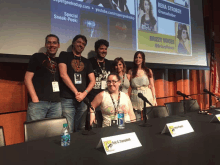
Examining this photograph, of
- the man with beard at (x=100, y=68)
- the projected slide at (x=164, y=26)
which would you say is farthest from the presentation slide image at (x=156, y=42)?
the man with beard at (x=100, y=68)

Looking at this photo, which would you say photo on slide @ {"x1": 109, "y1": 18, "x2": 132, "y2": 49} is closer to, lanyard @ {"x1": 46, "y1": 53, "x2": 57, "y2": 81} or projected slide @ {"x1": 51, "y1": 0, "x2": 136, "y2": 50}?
projected slide @ {"x1": 51, "y1": 0, "x2": 136, "y2": 50}

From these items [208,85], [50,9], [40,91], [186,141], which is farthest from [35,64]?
[208,85]

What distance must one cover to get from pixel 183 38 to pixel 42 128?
363 centimetres

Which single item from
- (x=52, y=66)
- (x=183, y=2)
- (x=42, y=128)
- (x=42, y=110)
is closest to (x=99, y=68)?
(x=52, y=66)

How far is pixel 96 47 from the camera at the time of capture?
2662 mm

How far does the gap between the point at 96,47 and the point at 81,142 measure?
170 centimetres

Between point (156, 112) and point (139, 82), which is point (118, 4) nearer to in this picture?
point (139, 82)

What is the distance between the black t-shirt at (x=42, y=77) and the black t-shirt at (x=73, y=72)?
16 cm

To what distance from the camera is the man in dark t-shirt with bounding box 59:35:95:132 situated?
2289 millimetres

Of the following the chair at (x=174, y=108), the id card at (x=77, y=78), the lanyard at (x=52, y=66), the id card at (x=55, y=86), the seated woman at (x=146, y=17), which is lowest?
the chair at (x=174, y=108)

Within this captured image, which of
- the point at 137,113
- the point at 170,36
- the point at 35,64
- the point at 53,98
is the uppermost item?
the point at 170,36

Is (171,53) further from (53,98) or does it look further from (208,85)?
(53,98)

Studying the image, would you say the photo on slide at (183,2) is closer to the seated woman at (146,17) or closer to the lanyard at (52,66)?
the seated woman at (146,17)

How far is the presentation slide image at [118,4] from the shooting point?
2910mm
